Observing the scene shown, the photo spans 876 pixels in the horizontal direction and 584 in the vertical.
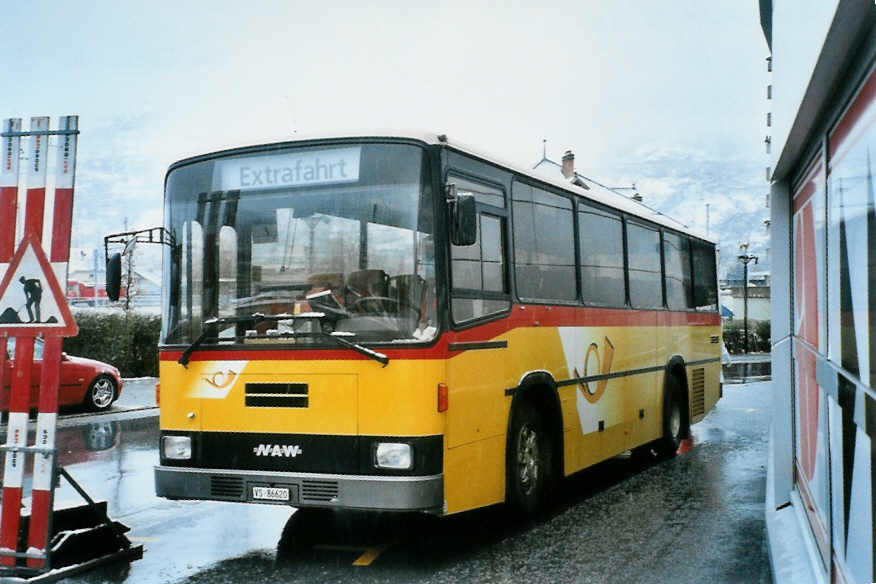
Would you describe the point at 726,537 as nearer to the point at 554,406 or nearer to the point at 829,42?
the point at 554,406

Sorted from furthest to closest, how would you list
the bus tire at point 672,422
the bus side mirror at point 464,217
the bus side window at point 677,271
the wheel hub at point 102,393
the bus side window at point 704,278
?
the wheel hub at point 102,393, the bus side window at point 704,278, the bus side window at point 677,271, the bus tire at point 672,422, the bus side mirror at point 464,217

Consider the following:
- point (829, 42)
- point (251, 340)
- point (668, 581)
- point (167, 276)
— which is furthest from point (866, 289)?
point (167, 276)

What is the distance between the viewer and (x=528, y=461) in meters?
8.31

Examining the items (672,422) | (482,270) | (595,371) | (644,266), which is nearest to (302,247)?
(482,270)

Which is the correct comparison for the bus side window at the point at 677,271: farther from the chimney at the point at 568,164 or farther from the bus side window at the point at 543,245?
the chimney at the point at 568,164

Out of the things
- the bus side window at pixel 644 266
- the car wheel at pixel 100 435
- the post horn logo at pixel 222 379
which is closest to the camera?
the post horn logo at pixel 222 379

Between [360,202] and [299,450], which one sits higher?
[360,202]

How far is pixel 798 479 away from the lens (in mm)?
7980

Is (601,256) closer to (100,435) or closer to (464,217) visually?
(464,217)

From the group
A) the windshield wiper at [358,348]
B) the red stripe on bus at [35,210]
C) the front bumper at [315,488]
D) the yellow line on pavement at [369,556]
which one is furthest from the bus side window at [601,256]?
the red stripe on bus at [35,210]

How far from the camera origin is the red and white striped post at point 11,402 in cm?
661

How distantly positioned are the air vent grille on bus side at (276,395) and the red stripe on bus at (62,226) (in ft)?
5.10

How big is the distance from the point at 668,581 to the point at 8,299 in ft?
15.5

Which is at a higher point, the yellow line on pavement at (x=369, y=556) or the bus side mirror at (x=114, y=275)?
the bus side mirror at (x=114, y=275)
